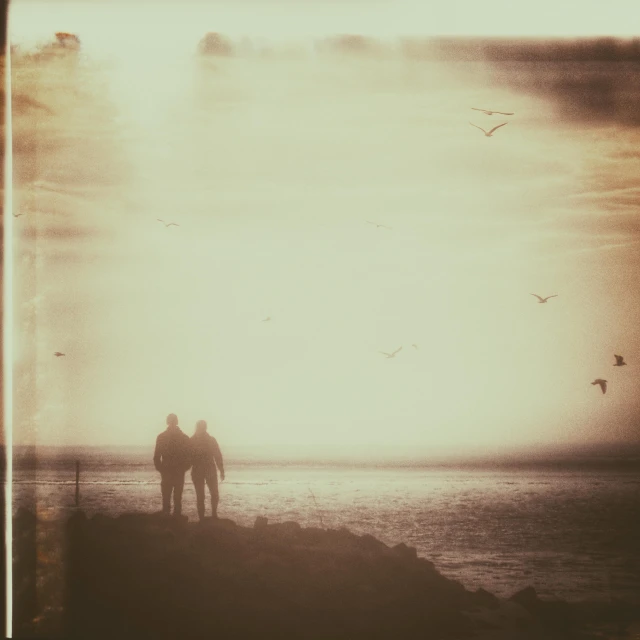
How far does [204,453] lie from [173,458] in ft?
0.60

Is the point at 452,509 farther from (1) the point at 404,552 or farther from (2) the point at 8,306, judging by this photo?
(2) the point at 8,306

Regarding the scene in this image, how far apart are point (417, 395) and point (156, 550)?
1.84 m

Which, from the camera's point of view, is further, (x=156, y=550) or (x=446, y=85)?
(x=446, y=85)

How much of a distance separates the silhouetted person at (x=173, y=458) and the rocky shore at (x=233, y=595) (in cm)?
16

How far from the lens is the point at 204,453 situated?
3.98 m

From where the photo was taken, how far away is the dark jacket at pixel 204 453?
395cm

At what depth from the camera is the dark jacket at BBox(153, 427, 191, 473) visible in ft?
12.8

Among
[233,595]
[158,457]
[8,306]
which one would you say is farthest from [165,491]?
[8,306]

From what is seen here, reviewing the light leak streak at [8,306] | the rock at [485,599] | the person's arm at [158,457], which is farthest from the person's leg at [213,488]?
the rock at [485,599]

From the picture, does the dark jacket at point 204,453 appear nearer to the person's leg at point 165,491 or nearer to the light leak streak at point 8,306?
the person's leg at point 165,491

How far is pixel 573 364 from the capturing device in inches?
165

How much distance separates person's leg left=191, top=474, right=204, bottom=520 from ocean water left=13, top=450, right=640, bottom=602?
0.46 ft

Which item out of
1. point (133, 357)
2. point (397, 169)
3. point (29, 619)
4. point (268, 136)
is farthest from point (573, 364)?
point (29, 619)

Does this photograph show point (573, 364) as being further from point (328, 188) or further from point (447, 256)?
point (328, 188)
